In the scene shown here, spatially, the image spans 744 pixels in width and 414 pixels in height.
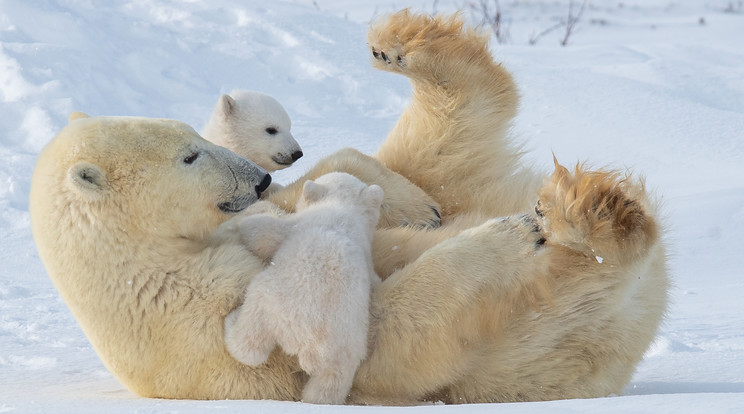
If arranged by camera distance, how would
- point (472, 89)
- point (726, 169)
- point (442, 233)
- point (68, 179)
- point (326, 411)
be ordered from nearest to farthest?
1. point (326, 411)
2. point (68, 179)
3. point (442, 233)
4. point (472, 89)
5. point (726, 169)

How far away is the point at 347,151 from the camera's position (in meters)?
3.68

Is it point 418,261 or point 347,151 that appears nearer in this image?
point 418,261

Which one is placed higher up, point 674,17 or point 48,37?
point 48,37

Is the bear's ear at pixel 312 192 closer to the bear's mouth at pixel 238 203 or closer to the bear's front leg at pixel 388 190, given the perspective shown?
the bear's mouth at pixel 238 203

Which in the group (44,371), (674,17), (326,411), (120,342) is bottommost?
(674,17)

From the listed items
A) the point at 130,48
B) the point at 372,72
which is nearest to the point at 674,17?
the point at 372,72

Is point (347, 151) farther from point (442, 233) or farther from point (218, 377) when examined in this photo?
point (218, 377)

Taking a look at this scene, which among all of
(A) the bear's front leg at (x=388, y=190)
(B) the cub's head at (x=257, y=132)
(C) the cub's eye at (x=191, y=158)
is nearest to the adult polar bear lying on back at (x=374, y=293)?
(C) the cub's eye at (x=191, y=158)

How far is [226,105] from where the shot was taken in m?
4.29

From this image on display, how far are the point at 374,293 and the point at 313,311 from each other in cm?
30

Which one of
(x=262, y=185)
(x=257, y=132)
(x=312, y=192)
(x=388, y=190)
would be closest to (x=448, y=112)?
(x=388, y=190)

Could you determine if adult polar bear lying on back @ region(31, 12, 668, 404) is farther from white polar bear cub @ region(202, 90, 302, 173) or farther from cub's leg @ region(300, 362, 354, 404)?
white polar bear cub @ region(202, 90, 302, 173)

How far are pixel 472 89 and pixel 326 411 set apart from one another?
1.98 meters

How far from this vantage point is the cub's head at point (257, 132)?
4.30m
